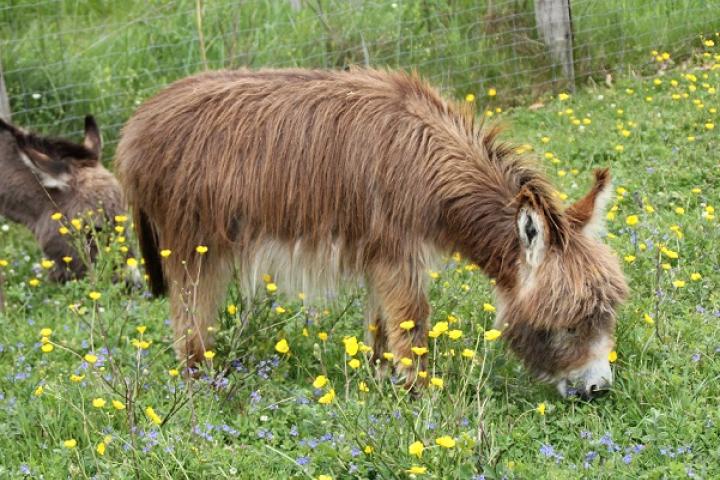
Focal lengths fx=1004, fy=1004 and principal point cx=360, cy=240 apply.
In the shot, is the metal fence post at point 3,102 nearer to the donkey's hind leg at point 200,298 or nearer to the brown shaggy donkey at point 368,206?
the brown shaggy donkey at point 368,206

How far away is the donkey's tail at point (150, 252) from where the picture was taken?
4.63 metres

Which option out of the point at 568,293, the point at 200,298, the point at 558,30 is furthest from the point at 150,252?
the point at 558,30

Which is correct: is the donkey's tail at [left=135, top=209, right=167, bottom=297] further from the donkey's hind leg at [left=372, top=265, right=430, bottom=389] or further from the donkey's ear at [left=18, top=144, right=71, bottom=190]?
the donkey's ear at [left=18, top=144, right=71, bottom=190]

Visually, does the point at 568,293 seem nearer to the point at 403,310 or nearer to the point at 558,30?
the point at 403,310

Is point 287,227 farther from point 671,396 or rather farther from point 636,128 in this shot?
point 636,128

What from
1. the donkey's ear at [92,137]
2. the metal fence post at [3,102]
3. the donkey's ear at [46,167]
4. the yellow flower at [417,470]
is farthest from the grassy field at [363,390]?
the metal fence post at [3,102]

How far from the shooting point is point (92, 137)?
6.50m

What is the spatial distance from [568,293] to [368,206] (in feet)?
2.92

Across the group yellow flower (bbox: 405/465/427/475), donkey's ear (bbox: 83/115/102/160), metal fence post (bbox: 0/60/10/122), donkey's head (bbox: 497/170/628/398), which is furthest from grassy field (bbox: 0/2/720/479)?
metal fence post (bbox: 0/60/10/122)

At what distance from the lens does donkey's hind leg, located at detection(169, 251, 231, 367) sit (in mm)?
4480

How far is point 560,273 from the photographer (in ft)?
12.9

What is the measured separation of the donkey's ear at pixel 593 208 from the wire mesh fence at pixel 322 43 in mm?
3471

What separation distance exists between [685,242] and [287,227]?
2157mm

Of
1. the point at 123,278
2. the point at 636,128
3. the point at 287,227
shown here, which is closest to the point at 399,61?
the point at 636,128
